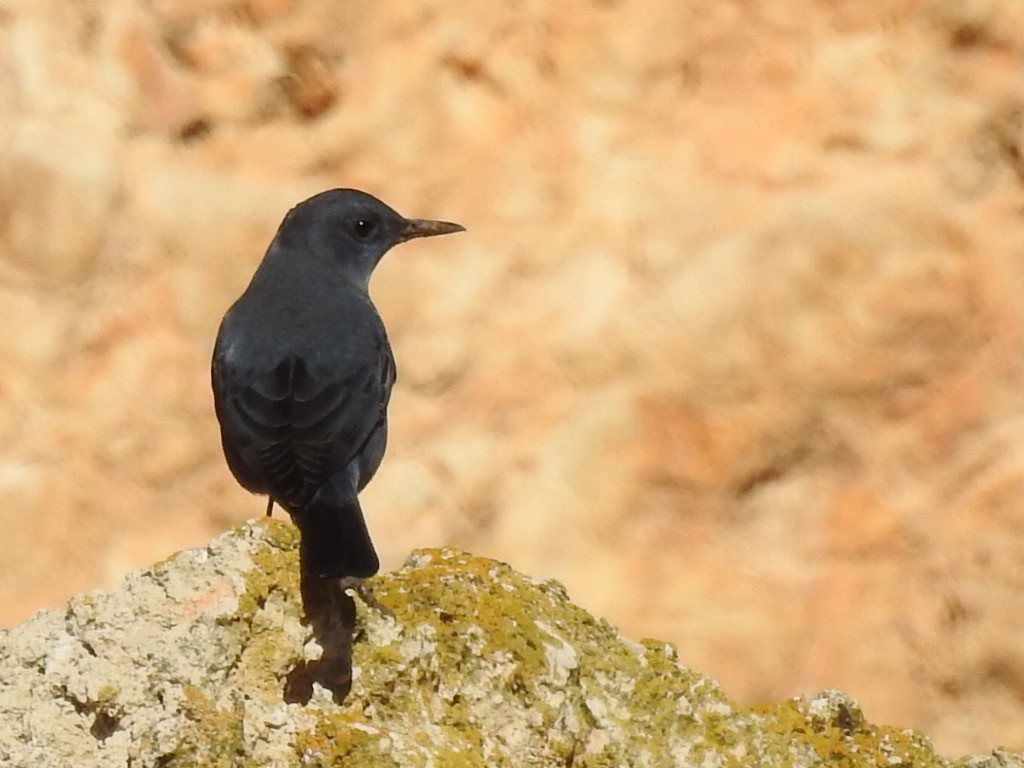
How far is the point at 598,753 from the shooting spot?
3547mm

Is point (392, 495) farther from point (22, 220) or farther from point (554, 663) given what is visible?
point (554, 663)

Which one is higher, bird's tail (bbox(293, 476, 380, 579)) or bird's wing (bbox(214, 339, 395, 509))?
bird's wing (bbox(214, 339, 395, 509))

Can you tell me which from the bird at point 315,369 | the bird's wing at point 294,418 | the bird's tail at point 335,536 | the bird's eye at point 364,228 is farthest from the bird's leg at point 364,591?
the bird's eye at point 364,228

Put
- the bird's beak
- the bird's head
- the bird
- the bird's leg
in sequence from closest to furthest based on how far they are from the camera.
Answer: the bird's leg
the bird
the bird's head
the bird's beak

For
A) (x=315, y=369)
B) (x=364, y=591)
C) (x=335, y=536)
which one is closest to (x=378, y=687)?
(x=364, y=591)

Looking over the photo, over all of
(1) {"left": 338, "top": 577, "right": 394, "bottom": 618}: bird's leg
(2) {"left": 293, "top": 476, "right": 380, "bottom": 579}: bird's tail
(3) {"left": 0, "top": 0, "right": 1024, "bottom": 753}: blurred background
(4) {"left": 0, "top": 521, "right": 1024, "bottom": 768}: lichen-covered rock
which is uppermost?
(3) {"left": 0, "top": 0, "right": 1024, "bottom": 753}: blurred background

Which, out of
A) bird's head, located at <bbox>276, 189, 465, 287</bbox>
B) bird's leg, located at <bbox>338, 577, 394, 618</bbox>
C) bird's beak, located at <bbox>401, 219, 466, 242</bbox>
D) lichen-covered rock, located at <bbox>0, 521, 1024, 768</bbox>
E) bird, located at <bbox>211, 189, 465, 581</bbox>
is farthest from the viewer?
bird's beak, located at <bbox>401, 219, 466, 242</bbox>

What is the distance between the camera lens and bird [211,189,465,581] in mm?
4633

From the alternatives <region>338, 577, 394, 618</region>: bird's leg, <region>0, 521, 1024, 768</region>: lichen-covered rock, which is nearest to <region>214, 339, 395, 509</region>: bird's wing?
<region>0, 521, 1024, 768</region>: lichen-covered rock

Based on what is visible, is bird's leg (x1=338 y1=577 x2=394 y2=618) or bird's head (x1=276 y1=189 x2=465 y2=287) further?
bird's head (x1=276 y1=189 x2=465 y2=287)

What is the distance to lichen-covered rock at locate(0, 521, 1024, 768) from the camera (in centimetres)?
330

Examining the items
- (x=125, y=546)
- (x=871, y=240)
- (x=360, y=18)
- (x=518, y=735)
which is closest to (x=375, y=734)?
(x=518, y=735)

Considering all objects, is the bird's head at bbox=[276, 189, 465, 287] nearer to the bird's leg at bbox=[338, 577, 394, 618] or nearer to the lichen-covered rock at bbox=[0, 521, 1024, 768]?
the lichen-covered rock at bbox=[0, 521, 1024, 768]

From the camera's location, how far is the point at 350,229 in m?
5.95
